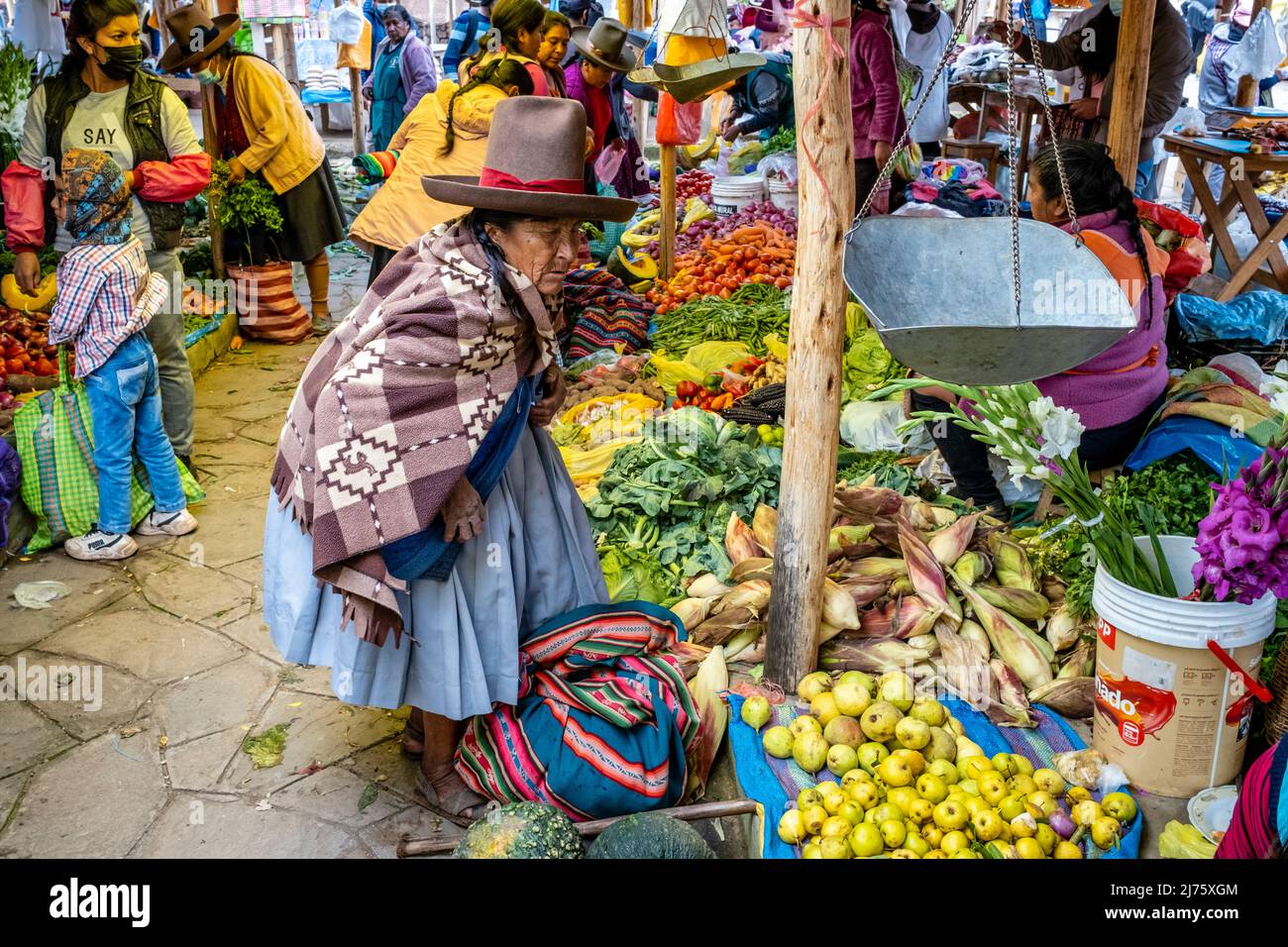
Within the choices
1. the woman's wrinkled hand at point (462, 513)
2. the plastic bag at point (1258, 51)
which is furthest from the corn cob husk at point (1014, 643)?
Result: the plastic bag at point (1258, 51)

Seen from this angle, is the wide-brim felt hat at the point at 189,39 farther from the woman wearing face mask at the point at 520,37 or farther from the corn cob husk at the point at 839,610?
the corn cob husk at the point at 839,610

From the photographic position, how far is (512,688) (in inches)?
112

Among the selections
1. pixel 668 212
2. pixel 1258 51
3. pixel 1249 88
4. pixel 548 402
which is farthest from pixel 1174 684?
pixel 1249 88

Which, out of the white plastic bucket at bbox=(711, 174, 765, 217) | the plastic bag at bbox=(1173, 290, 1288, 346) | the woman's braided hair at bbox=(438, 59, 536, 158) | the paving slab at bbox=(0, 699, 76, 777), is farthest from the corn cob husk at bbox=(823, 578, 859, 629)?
the white plastic bucket at bbox=(711, 174, 765, 217)

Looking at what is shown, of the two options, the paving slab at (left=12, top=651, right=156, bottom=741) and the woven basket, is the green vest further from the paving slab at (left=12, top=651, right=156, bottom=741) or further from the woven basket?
the woven basket

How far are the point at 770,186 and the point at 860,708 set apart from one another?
619cm

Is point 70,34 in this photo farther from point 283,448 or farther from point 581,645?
point 581,645

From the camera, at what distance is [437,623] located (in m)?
2.72

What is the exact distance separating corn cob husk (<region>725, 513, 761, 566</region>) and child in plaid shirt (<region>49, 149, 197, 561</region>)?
247 cm

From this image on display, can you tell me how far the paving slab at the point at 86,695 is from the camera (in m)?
3.36

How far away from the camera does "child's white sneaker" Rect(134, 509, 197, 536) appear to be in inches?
185

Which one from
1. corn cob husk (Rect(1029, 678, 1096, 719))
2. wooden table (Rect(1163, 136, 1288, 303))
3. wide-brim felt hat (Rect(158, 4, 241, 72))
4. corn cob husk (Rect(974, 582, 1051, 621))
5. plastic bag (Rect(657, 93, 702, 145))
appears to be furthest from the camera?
wooden table (Rect(1163, 136, 1288, 303))

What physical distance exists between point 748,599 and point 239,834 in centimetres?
166

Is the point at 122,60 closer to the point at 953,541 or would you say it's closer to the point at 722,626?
the point at 722,626
